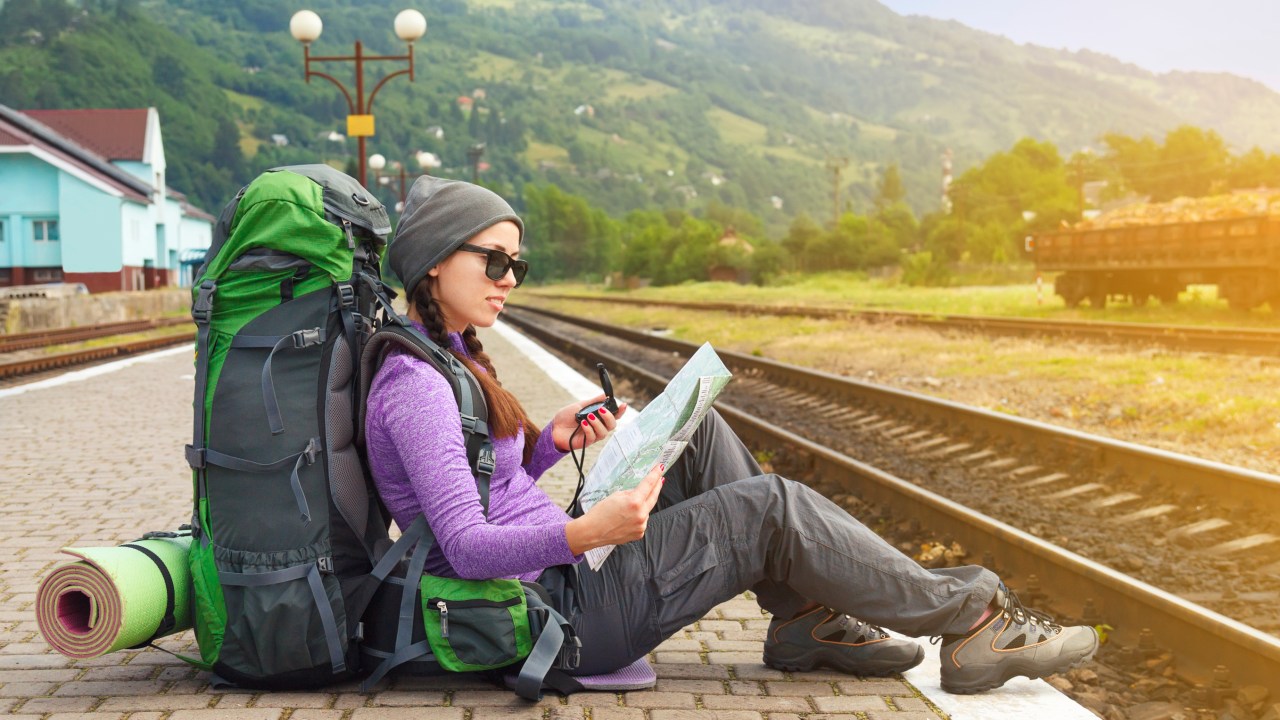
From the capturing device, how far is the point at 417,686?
339 cm

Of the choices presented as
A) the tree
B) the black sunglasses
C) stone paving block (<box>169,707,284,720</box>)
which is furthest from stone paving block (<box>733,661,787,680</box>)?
the tree

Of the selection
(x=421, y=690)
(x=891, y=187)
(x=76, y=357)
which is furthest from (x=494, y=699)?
(x=891, y=187)

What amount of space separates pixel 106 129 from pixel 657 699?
57045 millimetres

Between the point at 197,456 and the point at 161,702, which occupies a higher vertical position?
the point at 197,456

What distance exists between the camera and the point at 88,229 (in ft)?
138

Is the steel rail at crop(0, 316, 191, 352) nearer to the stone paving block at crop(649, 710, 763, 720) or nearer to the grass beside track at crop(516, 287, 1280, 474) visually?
the grass beside track at crop(516, 287, 1280, 474)

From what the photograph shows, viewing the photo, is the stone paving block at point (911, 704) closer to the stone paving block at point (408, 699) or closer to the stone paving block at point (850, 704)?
the stone paving block at point (850, 704)

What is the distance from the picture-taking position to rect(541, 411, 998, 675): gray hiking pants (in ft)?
10.4

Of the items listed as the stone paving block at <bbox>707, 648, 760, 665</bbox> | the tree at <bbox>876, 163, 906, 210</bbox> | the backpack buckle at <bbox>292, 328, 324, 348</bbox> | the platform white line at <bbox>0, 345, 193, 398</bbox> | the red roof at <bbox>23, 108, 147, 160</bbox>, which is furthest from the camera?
the tree at <bbox>876, 163, 906, 210</bbox>

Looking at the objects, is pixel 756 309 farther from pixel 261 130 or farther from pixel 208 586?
pixel 261 130

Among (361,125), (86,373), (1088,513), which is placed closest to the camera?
(1088,513)

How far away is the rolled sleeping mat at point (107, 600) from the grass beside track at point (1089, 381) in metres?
6.97

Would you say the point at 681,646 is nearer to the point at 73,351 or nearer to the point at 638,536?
the point at 638,536

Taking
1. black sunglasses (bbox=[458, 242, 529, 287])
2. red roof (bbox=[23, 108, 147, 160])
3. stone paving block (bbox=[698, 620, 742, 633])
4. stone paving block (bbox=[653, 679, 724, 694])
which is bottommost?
stone paving block (bbox=[698, 620, 742, 633])
